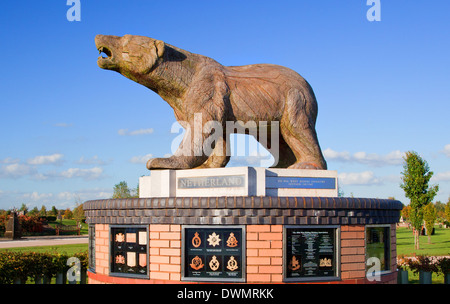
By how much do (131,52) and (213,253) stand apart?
4.42 meters

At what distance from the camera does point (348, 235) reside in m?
8.77

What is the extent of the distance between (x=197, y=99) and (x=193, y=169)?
1521mm

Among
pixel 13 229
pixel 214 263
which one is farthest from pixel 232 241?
pixel 13 229

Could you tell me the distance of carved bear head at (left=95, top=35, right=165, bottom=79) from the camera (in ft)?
32.6

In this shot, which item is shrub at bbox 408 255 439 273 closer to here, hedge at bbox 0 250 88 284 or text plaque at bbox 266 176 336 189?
text plaque at bbox 266 176 336 189

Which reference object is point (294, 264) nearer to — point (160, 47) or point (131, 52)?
point (160, 47)

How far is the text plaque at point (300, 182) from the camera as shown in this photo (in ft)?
29.2

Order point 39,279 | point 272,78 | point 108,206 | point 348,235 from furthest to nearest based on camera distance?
point 39,279
point 272,78
point 108,206
point 348,235

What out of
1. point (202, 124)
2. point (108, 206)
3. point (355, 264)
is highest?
point (202, 124)

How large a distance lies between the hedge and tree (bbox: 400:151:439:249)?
1886cm

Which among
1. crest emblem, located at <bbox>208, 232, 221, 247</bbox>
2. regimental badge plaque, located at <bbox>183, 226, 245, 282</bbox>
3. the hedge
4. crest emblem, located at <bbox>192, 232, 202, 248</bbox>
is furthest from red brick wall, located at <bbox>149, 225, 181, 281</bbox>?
the hedge

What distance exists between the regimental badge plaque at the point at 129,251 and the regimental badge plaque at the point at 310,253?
2558 millimetres
